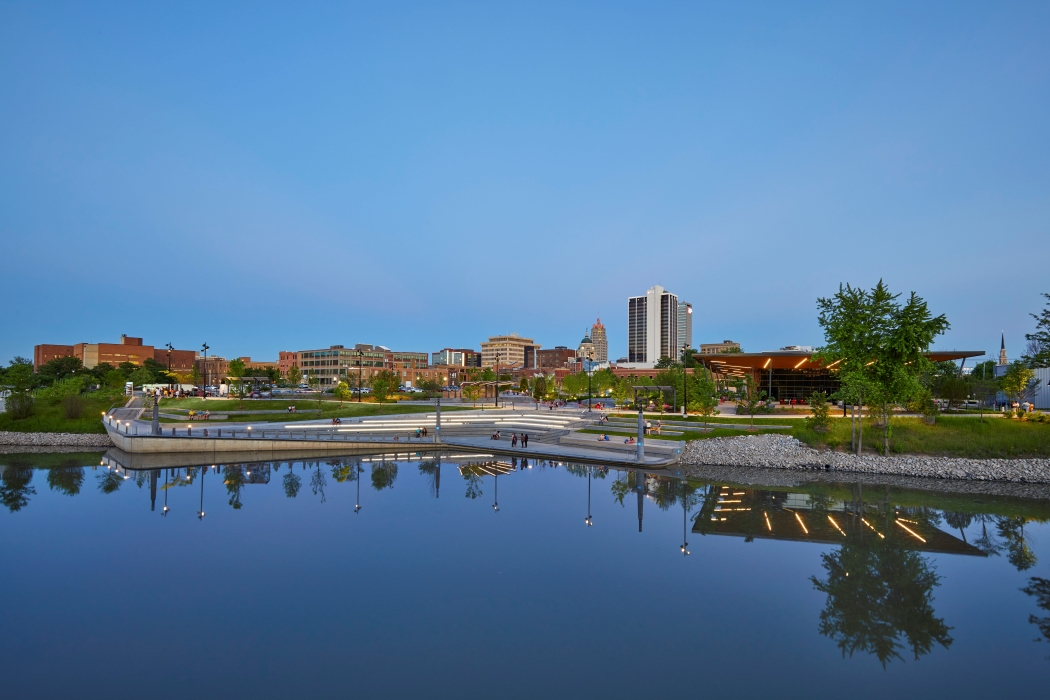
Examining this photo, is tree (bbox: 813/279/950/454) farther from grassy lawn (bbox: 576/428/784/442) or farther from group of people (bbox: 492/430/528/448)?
group of people (bbox: 492/430/528/448)

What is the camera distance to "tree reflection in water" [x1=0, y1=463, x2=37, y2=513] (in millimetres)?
26234

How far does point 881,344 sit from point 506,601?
34907mm

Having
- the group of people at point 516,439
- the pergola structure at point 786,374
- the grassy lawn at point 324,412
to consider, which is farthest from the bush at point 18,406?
the pergola structure at point 786,374

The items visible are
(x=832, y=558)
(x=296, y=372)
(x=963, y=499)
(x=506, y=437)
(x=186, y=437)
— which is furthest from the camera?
(x=296, y=372)

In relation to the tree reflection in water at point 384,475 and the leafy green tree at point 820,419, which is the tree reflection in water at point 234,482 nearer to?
the tree reflection in water at point 384,475

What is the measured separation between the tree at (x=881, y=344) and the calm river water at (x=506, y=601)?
1065 cm

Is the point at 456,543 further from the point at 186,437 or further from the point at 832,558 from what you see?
the point at 186,437

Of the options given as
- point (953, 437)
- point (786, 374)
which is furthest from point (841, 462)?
point (786, 374)

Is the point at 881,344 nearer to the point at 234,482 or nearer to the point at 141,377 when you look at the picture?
the point at 234,482

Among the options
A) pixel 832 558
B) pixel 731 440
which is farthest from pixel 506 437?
pixel 832 558

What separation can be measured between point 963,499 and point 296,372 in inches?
4063

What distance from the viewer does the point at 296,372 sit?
104 metres

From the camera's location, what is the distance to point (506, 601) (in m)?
14.1

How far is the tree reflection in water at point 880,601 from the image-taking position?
486 inches
